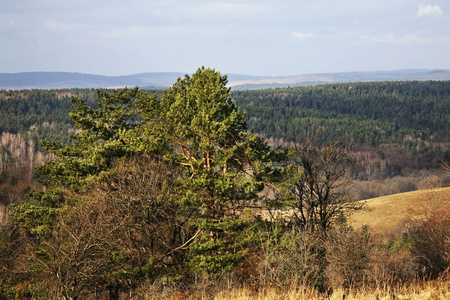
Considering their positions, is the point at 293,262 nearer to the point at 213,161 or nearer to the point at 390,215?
the point at 213,161

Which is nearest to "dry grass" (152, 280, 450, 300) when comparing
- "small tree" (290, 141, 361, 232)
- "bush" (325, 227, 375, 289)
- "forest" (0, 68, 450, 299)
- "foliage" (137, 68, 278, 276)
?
"forest" (0, 68, 450, 299)

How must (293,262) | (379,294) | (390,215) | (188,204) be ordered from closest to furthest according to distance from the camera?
(379,294), (293,262), (188,204), (390,215)

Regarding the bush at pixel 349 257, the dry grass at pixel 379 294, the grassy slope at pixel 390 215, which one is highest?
the dry grass at pixel 379 294

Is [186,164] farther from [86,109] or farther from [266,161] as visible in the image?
[86,109]

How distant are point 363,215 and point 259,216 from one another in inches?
2325

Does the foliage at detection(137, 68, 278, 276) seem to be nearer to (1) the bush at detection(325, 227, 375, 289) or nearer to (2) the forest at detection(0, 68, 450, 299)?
(2) the forest at detection(0, 68, 450, 299)

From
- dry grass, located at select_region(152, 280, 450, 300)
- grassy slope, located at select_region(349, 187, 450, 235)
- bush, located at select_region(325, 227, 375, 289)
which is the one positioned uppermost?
dry grass, located at select_region(152, 280, 450, 300)

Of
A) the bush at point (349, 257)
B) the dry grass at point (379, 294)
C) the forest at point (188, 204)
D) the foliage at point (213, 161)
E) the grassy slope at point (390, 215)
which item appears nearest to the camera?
the dry grass at point (379, 294)


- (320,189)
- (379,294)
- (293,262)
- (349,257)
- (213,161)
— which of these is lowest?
(349,257)

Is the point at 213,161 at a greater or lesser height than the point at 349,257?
greater

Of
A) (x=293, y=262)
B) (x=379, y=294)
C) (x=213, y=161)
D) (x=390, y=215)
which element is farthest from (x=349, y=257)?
(x=390, y=215)

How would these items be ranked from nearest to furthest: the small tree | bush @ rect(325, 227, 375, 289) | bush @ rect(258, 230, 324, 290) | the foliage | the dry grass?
the dry grass
bush @ rect(258, 230, 324, 290)
bush @ rect(325, 227, 375, 289)
the foliage
the small tree

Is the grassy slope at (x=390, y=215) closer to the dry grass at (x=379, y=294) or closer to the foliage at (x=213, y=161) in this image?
the foliage at (x=213, y=161)

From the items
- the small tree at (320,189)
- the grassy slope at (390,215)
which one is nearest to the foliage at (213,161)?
the small tree at (320,189)
